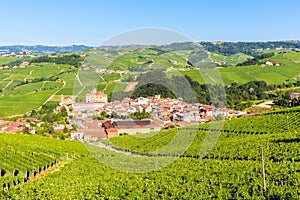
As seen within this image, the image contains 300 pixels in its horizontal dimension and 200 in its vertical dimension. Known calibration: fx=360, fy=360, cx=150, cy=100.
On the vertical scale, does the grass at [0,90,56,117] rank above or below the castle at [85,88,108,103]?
below

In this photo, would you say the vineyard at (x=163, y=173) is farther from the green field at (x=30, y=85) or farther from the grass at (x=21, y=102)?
the green field at (x=30, y=85)

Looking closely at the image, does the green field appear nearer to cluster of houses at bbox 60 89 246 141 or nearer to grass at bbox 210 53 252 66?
cluster of houses at bbox 60 89 246 141

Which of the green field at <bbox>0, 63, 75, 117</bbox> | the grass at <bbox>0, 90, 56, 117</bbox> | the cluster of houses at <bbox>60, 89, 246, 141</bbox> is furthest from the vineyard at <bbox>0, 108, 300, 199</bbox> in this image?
the green field at <bbox>0, 63, 75, 117</bbox>

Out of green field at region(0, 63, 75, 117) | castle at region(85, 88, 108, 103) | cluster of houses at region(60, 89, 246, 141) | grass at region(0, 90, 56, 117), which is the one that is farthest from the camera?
green field at region(0, 63, 75, 117)

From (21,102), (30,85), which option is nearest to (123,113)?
(21,102)

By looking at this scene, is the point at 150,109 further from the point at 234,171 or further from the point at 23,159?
the point at 234,171

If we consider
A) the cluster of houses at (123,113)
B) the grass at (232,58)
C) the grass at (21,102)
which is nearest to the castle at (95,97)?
the cluster of houses at (123,113)

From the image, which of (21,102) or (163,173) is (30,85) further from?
(163,173)

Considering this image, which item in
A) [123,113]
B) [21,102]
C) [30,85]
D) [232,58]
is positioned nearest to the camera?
[123,113]

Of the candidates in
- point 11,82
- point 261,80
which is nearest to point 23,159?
point 261,80

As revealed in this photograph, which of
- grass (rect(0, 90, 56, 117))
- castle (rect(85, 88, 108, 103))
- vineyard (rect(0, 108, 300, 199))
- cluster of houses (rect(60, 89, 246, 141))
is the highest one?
castle (rect(85, 88, 108, 103))
